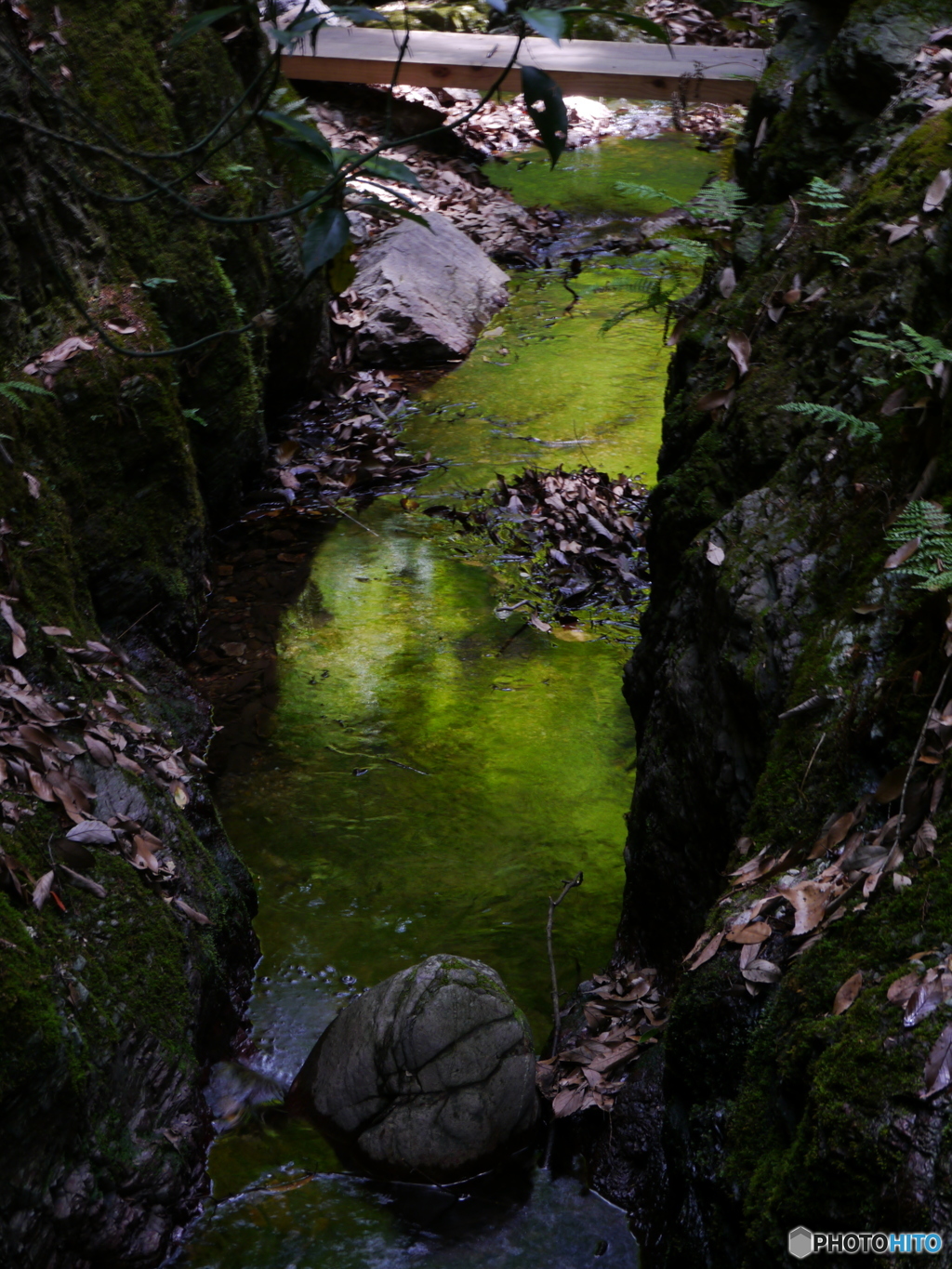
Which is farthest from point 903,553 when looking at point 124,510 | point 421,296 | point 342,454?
point 421,296

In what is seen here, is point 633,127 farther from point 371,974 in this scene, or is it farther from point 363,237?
point 371,974

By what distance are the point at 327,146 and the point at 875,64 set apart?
3.36 m

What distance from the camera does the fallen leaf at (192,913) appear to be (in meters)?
3.24

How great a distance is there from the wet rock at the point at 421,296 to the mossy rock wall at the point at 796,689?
411 centimetres

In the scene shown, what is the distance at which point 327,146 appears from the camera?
1.49m

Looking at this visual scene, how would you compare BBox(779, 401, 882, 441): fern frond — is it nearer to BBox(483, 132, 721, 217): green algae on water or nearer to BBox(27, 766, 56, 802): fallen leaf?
BBox(27, 766, 56, 802): fallen leaf

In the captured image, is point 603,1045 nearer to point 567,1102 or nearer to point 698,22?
point 567,1102

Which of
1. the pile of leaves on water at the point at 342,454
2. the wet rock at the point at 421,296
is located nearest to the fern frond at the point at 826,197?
the pile of leaves on water at the point at 342,454

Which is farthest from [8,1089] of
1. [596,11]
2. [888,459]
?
[888,459]

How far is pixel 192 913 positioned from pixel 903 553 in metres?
2.29

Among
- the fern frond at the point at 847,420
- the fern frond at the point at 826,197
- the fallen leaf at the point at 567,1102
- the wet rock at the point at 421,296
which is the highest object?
the fern frond at the point at 826,197

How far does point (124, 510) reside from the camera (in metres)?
4.68

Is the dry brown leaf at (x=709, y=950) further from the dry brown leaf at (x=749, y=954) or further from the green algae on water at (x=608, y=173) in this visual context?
the green algae on water at (x=608, y=173)

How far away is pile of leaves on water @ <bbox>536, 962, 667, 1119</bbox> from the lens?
295cm
